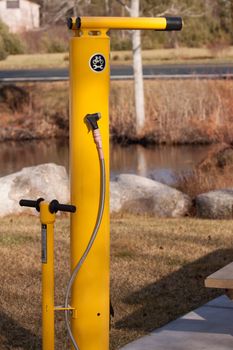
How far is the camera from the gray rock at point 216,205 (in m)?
12.1

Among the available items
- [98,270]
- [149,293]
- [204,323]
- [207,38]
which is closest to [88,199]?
[98,270]

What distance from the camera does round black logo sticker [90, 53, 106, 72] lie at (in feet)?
17.6

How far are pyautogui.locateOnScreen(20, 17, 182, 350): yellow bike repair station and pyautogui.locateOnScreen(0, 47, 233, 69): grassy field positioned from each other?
37.1 metres

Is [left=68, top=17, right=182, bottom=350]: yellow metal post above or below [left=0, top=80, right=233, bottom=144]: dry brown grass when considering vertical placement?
above

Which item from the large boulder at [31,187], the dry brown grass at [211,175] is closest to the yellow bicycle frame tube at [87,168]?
the large boulder at [31,187]

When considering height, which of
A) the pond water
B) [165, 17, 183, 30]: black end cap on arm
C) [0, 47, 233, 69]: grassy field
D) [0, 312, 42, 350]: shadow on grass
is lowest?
the pond water

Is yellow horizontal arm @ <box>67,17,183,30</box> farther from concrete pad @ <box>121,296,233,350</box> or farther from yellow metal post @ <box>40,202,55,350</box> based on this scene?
concrete pad @ <box>121,296,233,350</box>

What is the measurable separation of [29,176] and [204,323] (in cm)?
669

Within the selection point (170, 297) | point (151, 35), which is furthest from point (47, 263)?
point (151, 35)

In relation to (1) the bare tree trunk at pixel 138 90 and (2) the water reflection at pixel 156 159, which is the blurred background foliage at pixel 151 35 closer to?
(1) the bare tree trunk at pixel 138 90

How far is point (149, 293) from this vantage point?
7.68m

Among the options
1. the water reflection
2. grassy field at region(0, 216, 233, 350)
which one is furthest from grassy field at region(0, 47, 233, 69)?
grassy field at region(0, 216, 233, 350)

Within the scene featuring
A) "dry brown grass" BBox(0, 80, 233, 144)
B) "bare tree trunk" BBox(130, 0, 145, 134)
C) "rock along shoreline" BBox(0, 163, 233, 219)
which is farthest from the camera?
"bare tree trunk" BBox(130, 0, 145, 134)

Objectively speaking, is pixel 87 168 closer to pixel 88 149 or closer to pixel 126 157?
pixel 88 149
